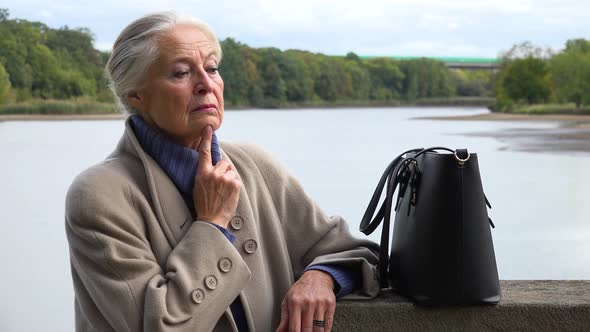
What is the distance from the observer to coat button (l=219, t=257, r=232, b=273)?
1.30 meters

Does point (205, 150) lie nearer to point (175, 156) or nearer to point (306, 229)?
point (175, 156)

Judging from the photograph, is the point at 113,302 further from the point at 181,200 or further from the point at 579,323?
the point at 579,323

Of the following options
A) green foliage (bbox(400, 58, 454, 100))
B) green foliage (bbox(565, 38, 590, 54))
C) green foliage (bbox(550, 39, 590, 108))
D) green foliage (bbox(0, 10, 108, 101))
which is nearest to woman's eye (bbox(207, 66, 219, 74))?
green foliage (bbox(0, 10, 108, 101))

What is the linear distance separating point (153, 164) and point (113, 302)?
26 centimetres

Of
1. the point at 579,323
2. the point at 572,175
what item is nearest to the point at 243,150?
the point at 579,323

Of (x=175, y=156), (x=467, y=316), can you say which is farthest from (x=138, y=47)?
(x=467, y=316)

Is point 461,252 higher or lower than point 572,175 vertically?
higher

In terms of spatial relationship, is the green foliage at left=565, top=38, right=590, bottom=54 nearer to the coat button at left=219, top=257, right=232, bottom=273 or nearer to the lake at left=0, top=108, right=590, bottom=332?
the lake at left=0, top=108, right=590, bottom=332

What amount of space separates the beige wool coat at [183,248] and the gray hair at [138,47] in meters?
0.08

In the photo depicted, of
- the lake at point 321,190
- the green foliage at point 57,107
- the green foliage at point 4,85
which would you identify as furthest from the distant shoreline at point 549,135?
the green foliage at point 4,85

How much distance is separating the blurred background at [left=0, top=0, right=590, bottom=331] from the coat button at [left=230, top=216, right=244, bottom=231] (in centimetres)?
20

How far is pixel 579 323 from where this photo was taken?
4.91 ft

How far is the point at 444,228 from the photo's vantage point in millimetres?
1403

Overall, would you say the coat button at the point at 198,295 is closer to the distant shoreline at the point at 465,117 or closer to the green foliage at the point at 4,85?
the distant shoreline at the point at 465,117
